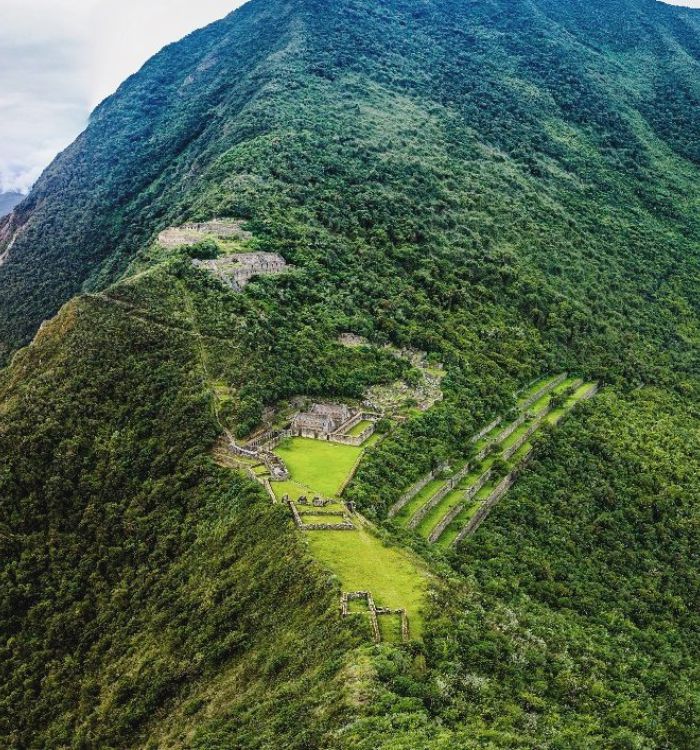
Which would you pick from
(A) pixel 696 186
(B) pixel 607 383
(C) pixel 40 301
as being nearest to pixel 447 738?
(B) pixel 607 383

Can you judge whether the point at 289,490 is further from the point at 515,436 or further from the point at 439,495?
the point at 515,436

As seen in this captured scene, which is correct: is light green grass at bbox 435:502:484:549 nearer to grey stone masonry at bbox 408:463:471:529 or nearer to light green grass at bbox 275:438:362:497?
grey stone masonry at bbox 408:463:471:529

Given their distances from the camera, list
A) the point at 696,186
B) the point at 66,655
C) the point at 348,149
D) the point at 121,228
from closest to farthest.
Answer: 1. the point at 66,655
2. the point at 348,149
3. the point at 121,228
4. the point at 696,186

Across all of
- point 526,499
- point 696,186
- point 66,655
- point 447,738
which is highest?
point 447,738

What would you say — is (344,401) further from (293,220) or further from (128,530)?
(293,220)

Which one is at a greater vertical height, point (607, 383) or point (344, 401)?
point (344, 401)

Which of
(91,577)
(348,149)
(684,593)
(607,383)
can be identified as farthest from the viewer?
(348,149)

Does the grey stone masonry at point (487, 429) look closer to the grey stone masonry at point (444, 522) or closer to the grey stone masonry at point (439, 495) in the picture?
the grey stone masonry at point (439, 495)
